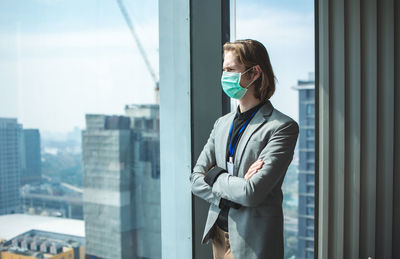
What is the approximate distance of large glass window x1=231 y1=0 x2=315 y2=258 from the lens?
2.74 meters

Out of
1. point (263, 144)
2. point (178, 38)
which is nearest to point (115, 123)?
point (178, 38)

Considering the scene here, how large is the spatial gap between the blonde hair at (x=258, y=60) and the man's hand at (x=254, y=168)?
0.34 meters

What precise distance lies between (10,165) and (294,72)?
109 inches

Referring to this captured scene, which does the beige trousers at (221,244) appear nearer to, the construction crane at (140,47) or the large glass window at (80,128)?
the large glass window at (80,128)

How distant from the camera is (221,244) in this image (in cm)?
158

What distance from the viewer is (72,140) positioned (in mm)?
2010

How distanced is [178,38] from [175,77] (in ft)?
0.84

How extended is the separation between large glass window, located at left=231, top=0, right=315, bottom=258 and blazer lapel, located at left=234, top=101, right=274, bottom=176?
3.41 feet

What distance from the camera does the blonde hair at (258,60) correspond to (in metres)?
1.54
